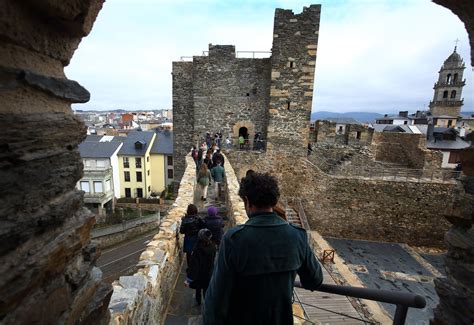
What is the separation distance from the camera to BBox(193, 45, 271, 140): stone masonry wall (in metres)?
14.2

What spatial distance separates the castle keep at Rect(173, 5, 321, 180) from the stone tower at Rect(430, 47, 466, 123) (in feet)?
171

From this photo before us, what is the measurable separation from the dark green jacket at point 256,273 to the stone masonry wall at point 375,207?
1177cm

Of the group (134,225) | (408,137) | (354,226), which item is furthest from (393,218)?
(134,225)

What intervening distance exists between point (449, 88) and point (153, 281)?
6869 cm

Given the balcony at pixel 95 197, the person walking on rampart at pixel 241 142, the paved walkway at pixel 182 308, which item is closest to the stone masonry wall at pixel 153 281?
the paved walkway at pixel 182 308

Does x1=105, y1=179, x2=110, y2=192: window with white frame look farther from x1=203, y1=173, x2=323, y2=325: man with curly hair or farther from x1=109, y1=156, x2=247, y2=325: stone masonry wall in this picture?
x1=203, y1=173, x2=323, y2=325: man with curly hair

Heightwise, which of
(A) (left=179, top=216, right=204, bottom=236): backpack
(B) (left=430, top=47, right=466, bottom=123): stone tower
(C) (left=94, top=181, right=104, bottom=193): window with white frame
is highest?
(B) (left=430, top=47, right=466, bottom=123): stone tower

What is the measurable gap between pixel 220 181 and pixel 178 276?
14.1ft

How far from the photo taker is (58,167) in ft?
4.41

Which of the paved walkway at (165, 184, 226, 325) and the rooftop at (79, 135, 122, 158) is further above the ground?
the paved walkway at (165, 184, 226, 325)

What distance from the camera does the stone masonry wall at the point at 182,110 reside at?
14805 millimetres

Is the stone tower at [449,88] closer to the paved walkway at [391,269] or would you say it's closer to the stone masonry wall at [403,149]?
the stone masonry wall at [403,149]

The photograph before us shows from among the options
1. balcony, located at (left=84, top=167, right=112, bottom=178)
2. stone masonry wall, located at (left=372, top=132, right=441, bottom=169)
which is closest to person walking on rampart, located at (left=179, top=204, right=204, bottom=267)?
stone masonry wall, located at (left=372, top=132, right=441, bottom=169)

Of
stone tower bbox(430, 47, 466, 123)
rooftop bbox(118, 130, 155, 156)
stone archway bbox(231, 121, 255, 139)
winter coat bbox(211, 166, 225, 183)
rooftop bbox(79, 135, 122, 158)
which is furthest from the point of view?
stone tower bbox(430, 47, 466, 123)
